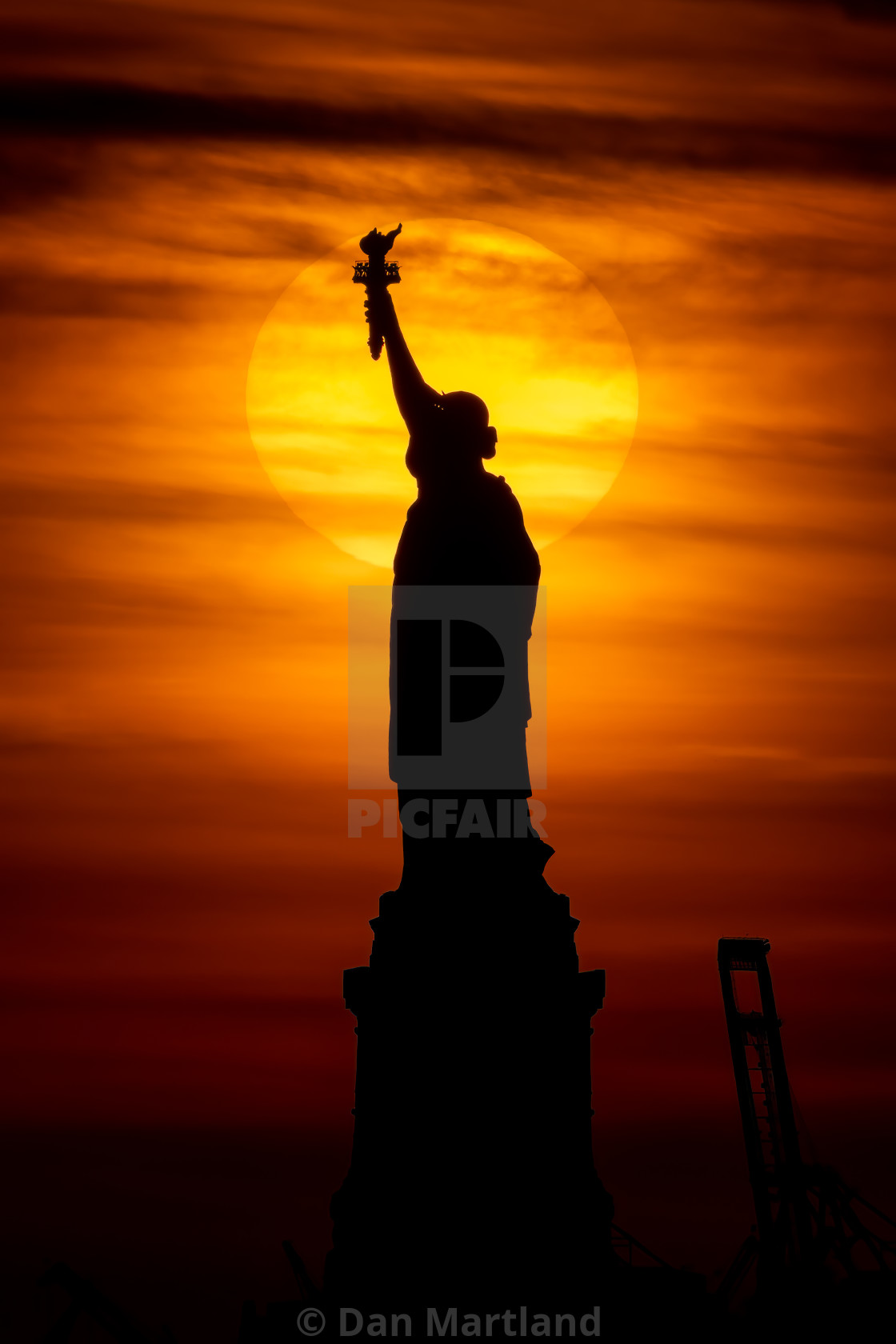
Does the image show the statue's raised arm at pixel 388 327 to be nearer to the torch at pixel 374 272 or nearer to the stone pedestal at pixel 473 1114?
the torch at pixel 374 272

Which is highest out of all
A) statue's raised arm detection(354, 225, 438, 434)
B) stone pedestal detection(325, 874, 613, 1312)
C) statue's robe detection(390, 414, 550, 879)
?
statue's raised arm detection(354, 225, 438, 434)

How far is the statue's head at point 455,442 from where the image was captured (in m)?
19.7

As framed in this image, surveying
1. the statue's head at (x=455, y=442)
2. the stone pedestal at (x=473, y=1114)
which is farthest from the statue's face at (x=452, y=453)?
the stone pedestal at (x=473, y=1114)

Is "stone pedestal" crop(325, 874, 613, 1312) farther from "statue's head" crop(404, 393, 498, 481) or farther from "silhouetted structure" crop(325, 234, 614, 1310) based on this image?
"statue's head" crop(404, 393, 498, 481)

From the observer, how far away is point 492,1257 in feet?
55.7

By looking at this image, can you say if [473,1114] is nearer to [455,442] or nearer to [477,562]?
[477,562]

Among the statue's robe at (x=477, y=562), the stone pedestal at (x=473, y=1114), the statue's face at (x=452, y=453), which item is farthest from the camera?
the statue's face at (x=452, y=453)

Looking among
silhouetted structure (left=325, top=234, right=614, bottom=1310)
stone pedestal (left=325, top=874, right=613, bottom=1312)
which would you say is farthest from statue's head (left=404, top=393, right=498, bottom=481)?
stone pedestal (left=325, top=874, right=613, bottom=1312)

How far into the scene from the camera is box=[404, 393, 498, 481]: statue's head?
19.7 m

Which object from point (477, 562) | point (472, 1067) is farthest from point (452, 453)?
point (472, 1067)

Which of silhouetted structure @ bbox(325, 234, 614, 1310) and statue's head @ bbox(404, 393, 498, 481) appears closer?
silhouetted structure @ bbox(325, 234, 614, 1310)

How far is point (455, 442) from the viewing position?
1966cm

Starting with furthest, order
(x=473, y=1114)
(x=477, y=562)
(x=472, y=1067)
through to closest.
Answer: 1. (x=477, y=562)
2. (x=472, y=1067)
3. (x=473, y=1114)

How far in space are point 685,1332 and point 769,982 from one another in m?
15.9
